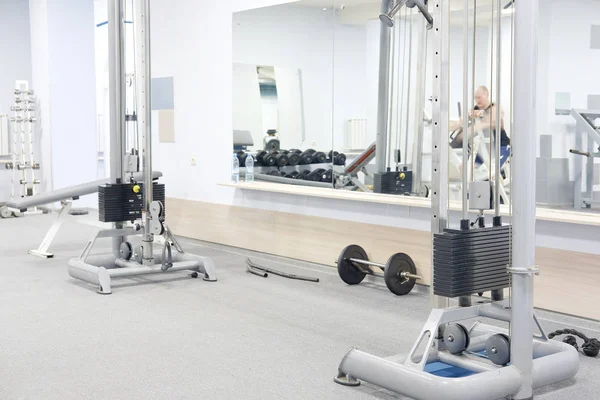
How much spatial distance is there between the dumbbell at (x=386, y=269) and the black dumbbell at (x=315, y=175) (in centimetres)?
84

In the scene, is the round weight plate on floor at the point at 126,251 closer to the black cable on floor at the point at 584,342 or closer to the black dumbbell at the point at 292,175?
the black dumbbell at the point at 292,175

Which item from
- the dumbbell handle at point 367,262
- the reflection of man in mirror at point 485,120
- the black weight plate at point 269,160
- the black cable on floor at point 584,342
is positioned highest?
the reflection of man in mirror at point 485,120

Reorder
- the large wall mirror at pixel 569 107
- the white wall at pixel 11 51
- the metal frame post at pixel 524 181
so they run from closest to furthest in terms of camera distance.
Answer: the metal frame post at pixel 524 181, the large wall mirror at pixel 569 107, the white wall at pixel 11 51

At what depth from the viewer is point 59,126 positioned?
9.82 m

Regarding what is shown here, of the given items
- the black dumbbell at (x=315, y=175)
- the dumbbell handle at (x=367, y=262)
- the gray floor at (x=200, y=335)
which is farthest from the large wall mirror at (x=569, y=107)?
the black dumbbell at (x=315, y=175)

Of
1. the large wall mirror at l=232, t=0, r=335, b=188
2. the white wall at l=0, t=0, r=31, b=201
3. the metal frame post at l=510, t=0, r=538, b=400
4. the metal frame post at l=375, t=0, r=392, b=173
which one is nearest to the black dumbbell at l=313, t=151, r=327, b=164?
the large wall mirror at l=232, t=0, r=335, b=188

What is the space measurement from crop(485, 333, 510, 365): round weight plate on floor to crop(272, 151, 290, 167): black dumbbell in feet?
10.6

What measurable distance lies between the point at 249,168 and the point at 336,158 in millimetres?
1107

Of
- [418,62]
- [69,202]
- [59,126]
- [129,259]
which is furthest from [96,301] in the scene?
[59,126]

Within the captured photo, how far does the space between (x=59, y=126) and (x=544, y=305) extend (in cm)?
745

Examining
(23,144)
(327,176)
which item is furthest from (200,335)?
(23,144)

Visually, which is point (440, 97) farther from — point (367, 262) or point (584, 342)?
point (367, 262)

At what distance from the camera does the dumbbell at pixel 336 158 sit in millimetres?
5508

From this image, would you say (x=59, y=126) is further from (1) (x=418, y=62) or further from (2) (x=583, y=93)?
(2) (x=583, y=93)
